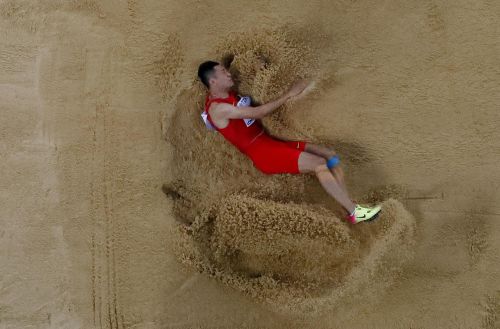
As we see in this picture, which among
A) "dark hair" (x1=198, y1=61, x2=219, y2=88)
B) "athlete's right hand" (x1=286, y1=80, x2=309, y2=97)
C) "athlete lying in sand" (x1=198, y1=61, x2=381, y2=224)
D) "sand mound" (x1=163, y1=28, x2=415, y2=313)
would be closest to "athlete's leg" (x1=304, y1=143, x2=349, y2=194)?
"athlete lying in sand" (x1=198, y1=61, x2=381, y2=224)

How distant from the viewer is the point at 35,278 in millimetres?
3562

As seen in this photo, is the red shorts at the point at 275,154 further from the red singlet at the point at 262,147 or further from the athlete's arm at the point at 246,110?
the athlete's arm at the point at 246,110

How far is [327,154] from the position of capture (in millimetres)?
3557

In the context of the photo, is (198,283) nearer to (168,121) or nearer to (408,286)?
(168,121)

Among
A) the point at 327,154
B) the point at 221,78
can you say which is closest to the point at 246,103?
the point at 221,78

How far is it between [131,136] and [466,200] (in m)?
2.64

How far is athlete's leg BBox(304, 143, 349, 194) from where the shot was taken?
3.54 metres

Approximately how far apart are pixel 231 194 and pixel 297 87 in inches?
39.5

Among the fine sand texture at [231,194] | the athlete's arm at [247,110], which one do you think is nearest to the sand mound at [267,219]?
the fine sand texture at [231,194]

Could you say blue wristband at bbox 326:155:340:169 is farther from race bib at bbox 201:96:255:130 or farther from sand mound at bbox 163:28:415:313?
race bib at bbox 201:96:255:130

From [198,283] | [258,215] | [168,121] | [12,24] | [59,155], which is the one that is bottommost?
[198,283]

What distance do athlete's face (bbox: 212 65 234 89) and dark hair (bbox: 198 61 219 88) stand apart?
0.03 m

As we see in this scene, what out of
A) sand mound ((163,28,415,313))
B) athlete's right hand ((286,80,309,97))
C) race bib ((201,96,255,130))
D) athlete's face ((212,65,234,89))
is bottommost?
sand mound ((163,28,415,313))

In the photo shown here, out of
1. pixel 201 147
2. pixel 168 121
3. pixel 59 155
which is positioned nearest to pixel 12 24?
pixel 59 155
